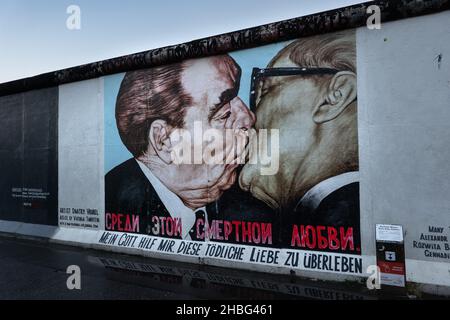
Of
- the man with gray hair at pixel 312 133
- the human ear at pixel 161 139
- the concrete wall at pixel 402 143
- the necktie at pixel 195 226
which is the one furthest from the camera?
the human ear at pixel 161 139

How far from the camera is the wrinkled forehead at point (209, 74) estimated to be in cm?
710

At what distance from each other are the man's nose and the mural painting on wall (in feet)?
0.07

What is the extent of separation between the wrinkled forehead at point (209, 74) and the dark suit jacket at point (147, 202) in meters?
2.26

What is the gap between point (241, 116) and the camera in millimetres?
6953

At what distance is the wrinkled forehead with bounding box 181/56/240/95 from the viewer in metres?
7.10

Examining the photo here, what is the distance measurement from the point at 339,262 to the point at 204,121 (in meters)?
3.93

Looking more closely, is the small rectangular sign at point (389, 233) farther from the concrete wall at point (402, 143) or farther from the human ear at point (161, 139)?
the human ear at point (161, 139)
